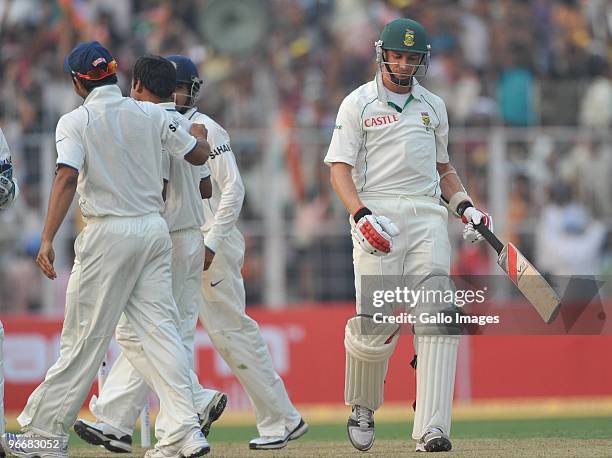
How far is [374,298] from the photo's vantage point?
8.30m

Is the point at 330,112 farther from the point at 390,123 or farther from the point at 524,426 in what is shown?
the point at 390,123

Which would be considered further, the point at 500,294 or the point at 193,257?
the point at 500,294

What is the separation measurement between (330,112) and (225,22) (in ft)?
6.25

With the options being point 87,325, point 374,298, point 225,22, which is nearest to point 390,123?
point 374,298

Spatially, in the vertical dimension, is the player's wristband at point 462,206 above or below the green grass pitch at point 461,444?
above

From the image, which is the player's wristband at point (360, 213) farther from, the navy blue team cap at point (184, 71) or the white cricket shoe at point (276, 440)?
the white cricket shoe at point (276, 440)

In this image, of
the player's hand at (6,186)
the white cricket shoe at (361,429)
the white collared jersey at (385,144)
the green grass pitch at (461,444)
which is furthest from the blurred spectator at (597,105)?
the player's hand at (6,186)

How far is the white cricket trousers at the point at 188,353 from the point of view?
8.61 m

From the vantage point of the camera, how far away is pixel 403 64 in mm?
8344

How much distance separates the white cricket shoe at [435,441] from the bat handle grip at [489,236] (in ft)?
3.77

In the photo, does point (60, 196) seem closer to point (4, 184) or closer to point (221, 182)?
point (4, 184)

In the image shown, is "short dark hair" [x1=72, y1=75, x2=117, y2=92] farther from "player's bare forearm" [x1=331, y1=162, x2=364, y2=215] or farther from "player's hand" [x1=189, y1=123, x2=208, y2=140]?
"player's bare forearm" [x1=331, y1=162, x2=364, y2=215]

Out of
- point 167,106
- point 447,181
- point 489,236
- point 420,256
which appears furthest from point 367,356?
point 167,106

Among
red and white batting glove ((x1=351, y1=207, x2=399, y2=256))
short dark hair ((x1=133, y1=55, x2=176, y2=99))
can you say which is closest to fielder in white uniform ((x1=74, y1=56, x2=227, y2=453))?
short dark hair ((x1=133, y1=55, x2=176, y2=99))
